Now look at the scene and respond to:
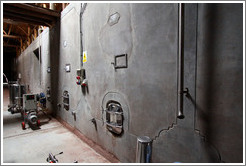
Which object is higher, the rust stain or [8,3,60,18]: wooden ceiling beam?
[8,3,60,18]: wooden ceiling beam

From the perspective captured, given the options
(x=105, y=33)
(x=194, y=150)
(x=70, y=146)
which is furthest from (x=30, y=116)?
(x=194, y=150)

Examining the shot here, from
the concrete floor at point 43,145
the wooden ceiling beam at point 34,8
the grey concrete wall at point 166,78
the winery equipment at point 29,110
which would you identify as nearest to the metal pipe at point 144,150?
the grey concrete wall at point 166,78

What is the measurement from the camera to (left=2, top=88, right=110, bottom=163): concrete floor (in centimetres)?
257

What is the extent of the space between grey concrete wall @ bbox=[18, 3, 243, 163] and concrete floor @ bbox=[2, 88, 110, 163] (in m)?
0.35

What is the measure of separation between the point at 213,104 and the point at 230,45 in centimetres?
51

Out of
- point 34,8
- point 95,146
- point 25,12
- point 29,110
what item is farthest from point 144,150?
point 25,12

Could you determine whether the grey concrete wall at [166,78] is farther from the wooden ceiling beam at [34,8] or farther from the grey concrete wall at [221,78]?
the wooden ceiling beam at [34,8]

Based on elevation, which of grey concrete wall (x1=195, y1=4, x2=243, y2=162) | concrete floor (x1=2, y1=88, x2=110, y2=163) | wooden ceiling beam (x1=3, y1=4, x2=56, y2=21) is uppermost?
wooden ceiling beam (x1=3, y1=4, x2=56, y2=21)

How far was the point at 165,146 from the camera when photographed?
1.75m

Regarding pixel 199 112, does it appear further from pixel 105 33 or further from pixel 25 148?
pixel 25 148

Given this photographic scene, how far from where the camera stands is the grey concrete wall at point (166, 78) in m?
1.24

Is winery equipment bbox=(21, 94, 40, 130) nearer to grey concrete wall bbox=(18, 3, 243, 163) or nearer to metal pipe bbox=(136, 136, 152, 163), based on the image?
grey concrete wall bbox=(18, 3, 243, 163)

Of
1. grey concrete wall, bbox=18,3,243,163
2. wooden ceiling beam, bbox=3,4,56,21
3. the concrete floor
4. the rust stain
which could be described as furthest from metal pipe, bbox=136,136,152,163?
wooden ceiling beam, bbox=3,4,56,21

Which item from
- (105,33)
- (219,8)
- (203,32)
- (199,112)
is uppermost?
(105,33)
